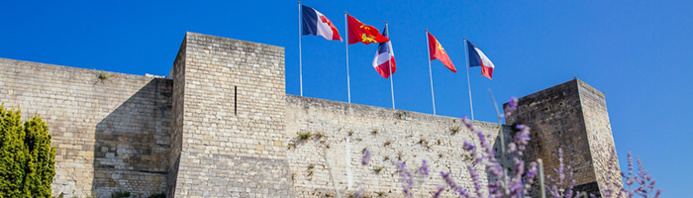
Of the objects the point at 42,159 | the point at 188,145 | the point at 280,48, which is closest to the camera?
the point at 42,159

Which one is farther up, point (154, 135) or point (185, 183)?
point (154, 135)

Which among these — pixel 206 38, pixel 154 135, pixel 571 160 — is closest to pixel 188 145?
pixel 154 135

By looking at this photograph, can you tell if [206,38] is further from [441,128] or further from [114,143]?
[441,128]

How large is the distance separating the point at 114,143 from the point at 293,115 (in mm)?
3885

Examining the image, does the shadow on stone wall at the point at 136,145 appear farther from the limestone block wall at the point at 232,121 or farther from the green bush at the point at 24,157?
the green bush at the point at 24,157

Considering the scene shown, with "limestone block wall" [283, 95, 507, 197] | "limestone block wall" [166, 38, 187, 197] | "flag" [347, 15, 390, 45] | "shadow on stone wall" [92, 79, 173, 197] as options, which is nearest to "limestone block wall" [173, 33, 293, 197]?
"limestone block wall" [166, 38, 187, 197]

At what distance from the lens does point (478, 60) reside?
21.7 metres

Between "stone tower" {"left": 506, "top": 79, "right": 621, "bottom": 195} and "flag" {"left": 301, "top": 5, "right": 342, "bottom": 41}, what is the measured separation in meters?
6.39

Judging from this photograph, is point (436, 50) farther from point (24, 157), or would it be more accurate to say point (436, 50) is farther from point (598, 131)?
point (24, 157)

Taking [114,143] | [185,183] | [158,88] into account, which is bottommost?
[185,183]

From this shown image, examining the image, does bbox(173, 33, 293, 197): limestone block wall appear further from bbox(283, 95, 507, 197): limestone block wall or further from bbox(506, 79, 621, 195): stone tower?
bbox(506, 79, 621, 195): stone tower

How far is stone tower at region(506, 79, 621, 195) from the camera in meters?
20.3

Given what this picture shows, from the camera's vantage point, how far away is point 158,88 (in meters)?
16.0

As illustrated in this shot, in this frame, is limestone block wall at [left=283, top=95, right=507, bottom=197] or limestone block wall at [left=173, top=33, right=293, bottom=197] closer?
limestone block wall at [left=173, top=33, right=293, bottom=197]
